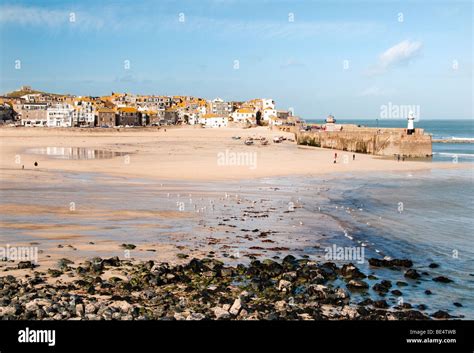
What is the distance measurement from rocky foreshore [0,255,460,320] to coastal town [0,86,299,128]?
102426 mm

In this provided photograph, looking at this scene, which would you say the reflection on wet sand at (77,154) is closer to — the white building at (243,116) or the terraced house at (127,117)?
the terraced house at (127,117)

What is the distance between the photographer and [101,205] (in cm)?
2134

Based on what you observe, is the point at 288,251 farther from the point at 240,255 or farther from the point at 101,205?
the point at 101,205

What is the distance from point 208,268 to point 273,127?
10238cm

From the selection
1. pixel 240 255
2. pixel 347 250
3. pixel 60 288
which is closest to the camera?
pixel 60 288
